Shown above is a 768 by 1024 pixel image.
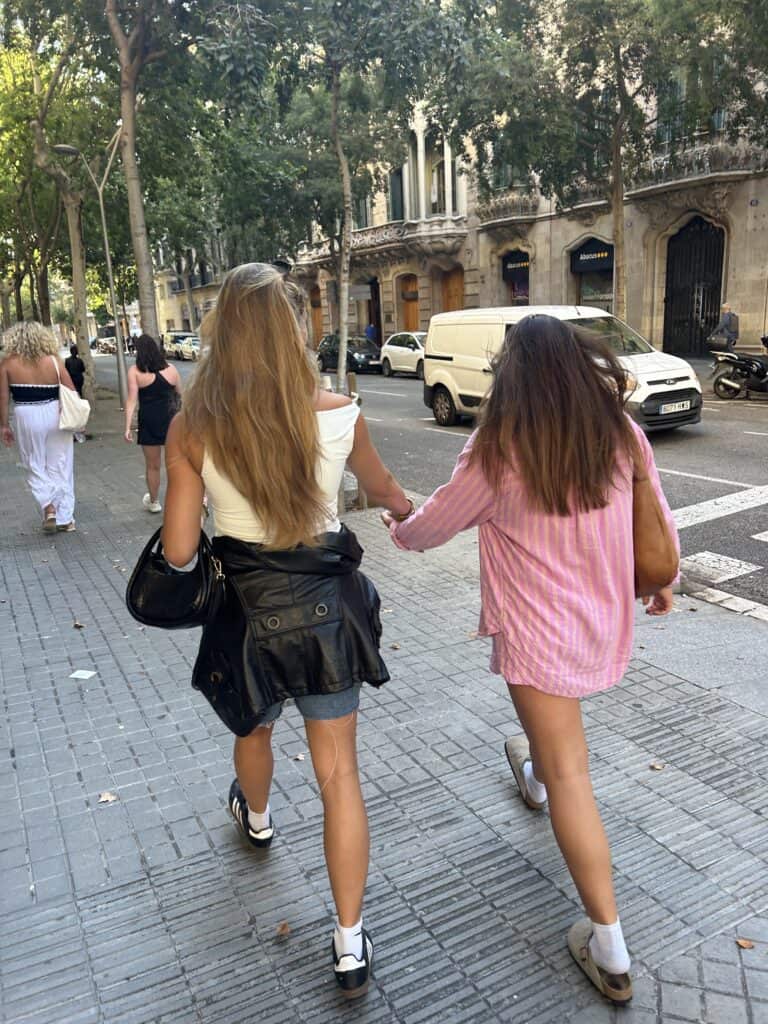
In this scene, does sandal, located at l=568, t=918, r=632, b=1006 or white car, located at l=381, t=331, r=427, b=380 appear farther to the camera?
white car, located at l=381, t=331, r=427, b=380

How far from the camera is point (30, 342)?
22.4ft

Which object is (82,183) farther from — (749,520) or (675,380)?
(749,520)

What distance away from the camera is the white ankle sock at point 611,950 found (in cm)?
213

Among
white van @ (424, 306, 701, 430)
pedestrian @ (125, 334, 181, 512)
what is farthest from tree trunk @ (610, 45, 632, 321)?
pedestrian @ (125, 334, 181, 512)

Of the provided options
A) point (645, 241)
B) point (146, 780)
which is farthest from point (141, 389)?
point (645, 241)

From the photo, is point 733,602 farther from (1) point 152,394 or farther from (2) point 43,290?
(2) point 43,290

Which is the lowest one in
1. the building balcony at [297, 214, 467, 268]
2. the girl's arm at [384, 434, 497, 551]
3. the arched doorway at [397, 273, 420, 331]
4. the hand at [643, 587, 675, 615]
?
the hand at [643, 587, 675, 615]

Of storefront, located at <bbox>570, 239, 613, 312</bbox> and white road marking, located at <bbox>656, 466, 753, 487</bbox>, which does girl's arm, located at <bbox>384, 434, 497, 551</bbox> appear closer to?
white road marking, located at <bbox>656, 466, 753, 487</bbox>

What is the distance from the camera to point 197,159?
19203 mm

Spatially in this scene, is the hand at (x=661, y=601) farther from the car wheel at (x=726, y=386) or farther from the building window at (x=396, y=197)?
the building window at (x=396, y=197)

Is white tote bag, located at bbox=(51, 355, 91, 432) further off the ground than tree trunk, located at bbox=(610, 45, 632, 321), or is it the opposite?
tree trunk, located at bbox=(610, 45, 632, 321)

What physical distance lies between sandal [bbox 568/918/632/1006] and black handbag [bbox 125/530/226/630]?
4.51 feet

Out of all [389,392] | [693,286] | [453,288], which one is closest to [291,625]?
[389,392]

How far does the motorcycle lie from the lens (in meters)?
15.1
